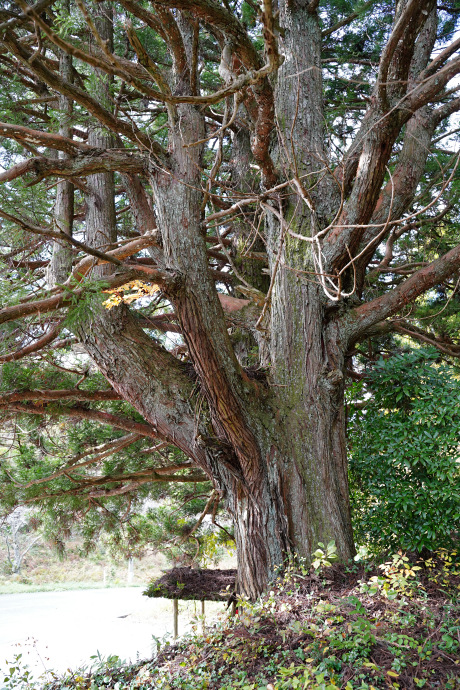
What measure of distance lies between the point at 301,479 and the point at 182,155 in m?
2.44

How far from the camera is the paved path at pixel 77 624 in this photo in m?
8.09

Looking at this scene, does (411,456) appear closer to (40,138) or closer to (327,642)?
(327,642)

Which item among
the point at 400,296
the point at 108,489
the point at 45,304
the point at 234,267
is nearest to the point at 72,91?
the point at 45,304

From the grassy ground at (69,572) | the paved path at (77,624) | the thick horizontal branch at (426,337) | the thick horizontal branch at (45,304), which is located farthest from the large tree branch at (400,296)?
the grassy ground at (69,572)

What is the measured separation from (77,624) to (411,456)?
8583mm

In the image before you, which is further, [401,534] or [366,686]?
[401,534]

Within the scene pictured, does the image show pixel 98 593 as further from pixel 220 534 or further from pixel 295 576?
pixel 295 576

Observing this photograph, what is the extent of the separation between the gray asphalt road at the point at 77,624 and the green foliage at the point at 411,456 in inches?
199

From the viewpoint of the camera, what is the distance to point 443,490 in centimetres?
328

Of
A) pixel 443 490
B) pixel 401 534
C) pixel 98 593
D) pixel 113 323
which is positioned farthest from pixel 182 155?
pixel 98 593

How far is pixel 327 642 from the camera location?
246 cm

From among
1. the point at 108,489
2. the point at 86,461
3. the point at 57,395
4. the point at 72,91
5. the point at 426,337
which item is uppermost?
the point at 72,91

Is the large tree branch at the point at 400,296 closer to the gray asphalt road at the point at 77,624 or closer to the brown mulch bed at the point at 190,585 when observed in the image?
the brown mulch bed at the point at 190,585

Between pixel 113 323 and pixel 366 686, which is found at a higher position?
pixel 113 323
